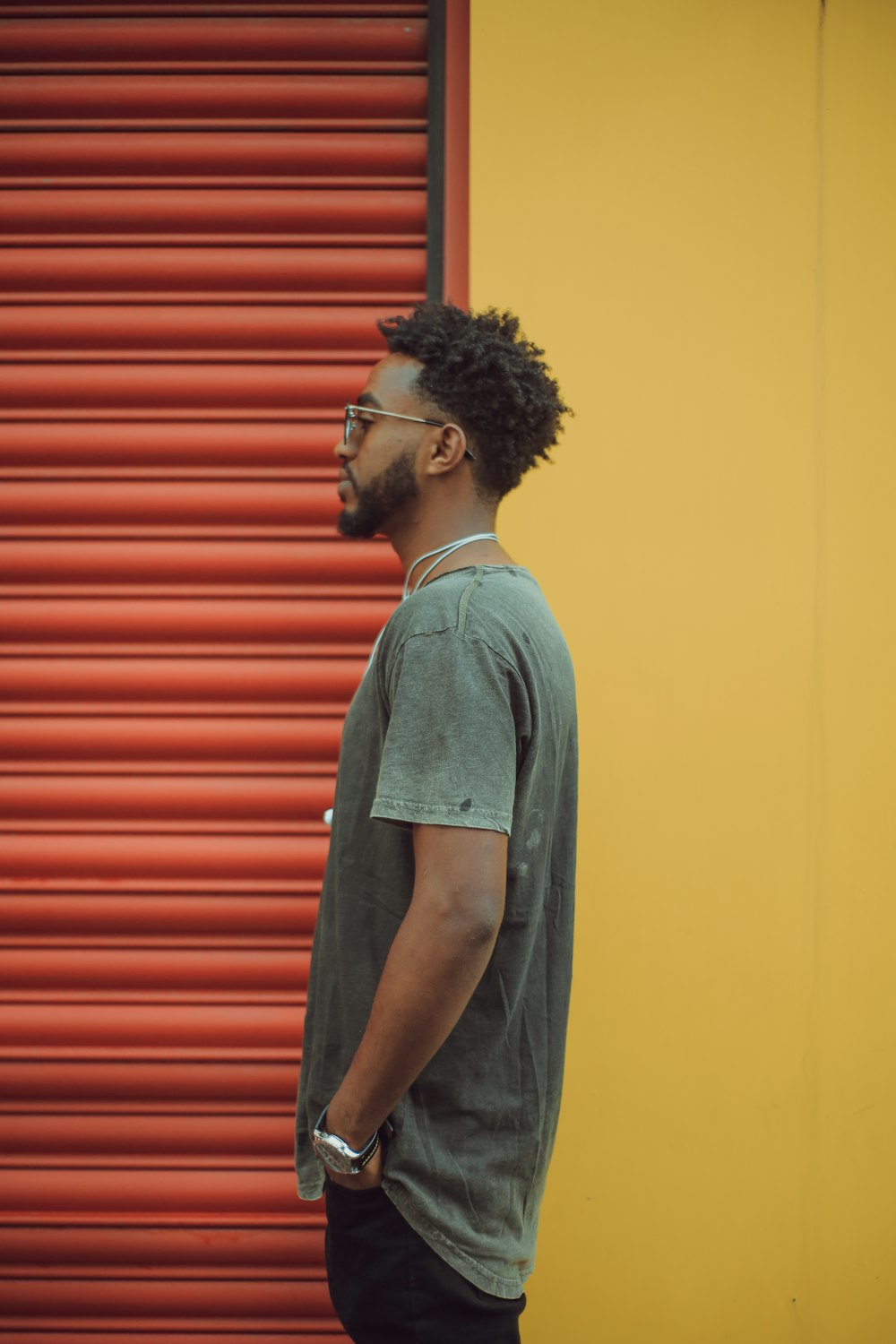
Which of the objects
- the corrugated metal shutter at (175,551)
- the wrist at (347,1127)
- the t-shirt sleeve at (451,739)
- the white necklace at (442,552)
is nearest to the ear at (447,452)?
the white necklace at (442,552)

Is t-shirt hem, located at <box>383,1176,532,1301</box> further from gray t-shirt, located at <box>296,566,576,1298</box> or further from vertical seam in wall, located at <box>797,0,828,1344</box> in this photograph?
vertical seam in wall, located at <box>797,0,828,1344</box>

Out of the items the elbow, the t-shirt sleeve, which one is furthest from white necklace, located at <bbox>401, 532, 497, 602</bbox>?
the elbow

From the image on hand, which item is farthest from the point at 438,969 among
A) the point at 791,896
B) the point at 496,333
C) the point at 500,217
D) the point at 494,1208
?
the point at 500,217

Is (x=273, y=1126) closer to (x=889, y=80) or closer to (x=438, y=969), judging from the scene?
(x=438, y=969)

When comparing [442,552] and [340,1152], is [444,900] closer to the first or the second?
[340,1152]

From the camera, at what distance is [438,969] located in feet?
3.91

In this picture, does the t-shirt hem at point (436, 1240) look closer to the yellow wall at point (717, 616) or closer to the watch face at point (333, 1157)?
the watch face at point (333, 1157)

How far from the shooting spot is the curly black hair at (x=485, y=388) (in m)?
1.57

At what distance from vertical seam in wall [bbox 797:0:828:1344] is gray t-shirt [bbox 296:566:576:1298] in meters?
0.97

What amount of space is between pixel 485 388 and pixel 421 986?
982 millimetres

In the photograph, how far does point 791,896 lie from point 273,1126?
1380mm

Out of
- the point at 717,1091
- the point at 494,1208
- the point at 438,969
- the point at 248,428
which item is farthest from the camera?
the point at 248,428

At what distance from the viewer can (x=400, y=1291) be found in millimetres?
1318

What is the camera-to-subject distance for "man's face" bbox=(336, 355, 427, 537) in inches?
60.6
